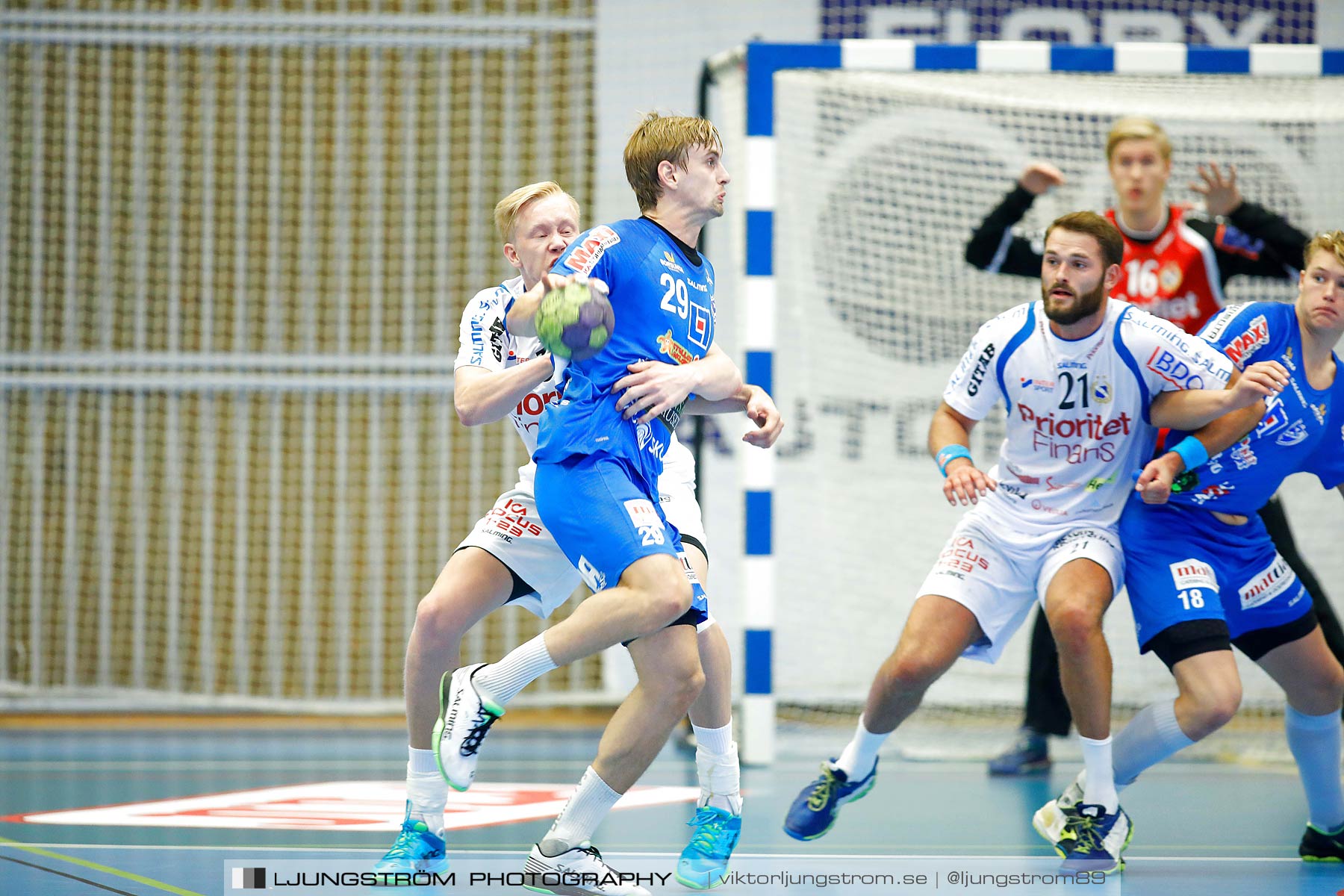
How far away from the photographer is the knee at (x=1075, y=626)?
3523 mm

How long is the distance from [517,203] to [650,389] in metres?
0.91

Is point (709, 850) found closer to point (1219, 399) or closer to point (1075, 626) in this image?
point (1075, 626)

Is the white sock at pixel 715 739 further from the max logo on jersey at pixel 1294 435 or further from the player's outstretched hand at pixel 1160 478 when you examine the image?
the max logo on jersey at pixel 1294 435

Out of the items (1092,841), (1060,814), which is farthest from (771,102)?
(1092,841)

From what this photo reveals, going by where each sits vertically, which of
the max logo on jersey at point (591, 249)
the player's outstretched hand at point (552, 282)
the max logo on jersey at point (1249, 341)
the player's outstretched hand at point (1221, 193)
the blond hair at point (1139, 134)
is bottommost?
the max logo on jersey at point (1249, 341)

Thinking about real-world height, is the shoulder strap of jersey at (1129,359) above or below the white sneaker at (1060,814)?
above

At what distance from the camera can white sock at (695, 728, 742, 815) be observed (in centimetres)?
323

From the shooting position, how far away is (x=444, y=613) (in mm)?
3320

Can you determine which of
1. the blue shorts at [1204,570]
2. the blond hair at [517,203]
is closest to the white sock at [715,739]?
the blue shorts at [1204,570]

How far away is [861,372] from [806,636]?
1.37 meters

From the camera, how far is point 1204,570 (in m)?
3.69

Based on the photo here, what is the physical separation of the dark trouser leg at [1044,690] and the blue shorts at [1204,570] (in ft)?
5.51

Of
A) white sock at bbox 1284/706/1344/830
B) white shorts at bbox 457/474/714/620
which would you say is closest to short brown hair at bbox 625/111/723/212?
white shorts at bbox 457/474/714/620

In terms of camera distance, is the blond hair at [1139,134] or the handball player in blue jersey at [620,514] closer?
the handball player in blue jersey at [620,514]
